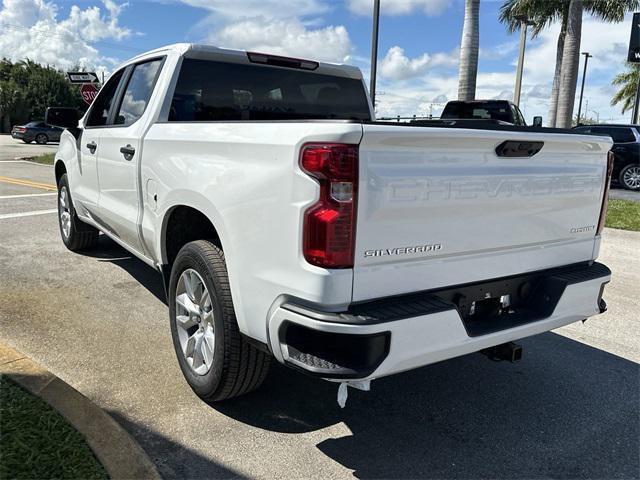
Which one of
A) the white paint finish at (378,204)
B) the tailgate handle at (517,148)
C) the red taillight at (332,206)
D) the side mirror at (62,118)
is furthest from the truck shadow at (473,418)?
the side mirror at (62,118)

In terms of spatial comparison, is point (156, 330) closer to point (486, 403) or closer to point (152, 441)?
point (152, 441)

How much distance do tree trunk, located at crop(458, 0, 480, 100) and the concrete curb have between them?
1246 cm

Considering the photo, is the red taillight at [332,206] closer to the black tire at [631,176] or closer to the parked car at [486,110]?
the parked car at [486,110]

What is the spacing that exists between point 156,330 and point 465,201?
106 inches

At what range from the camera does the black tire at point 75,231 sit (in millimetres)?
6062

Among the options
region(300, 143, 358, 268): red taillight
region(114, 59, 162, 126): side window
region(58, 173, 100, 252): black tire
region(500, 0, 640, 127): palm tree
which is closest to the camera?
region(300, 143, 358, 268): red taillight

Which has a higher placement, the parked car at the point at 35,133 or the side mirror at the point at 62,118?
the side mirror at the point at 62,118

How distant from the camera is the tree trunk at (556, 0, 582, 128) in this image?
653 inches

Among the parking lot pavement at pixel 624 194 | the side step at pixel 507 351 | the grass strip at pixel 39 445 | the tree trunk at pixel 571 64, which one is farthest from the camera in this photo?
the tree trunk at pixel 571 64

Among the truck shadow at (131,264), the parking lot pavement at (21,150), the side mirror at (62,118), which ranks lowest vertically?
the parking lot pavement at (21,150)

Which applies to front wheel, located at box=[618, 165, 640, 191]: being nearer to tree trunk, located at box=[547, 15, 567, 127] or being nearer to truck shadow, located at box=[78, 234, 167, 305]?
tree trunk, located at box=[547, 15, 567, 127]

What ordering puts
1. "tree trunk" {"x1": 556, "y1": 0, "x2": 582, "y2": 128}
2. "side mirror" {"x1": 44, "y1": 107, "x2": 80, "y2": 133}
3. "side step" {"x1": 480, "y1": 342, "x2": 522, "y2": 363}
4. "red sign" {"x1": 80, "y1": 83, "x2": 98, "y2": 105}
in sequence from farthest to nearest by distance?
"tree trunk" {"x1": 556, "y1": 0, "x2": 582, "y2": 128}
"red sign" {"x1": 80, "y1": 83, "x2": 98, "y2": 105}
"side mirror" {"x1": 44, "y1": 107, "x2": 80, "y2": 133}
"side step" {"x1": 480, "y1": 342, "x2": 522, "y2": 363}

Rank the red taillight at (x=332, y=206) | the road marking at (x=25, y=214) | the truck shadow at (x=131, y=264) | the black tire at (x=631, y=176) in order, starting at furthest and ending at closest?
the black tire at (x=631, y=176), the road marking at (x=25, y=214), the truck shadow at (x=131, y=264), the red taillight at (x=332, y=206)

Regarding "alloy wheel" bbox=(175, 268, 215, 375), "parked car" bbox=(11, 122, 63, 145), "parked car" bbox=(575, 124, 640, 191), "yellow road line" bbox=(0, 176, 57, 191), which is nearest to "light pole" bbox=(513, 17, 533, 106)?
"parked car" bbox=(575, 124, 640, 191)
